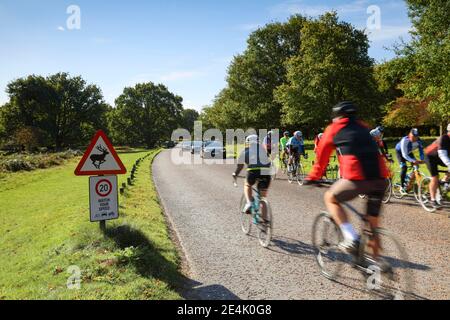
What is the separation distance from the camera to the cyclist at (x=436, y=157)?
8.52 meters

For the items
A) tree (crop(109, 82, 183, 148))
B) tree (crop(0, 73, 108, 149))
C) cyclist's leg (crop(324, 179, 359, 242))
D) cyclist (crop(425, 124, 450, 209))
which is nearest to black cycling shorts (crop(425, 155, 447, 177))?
cyclist (crop(425, 124, 450, 209))

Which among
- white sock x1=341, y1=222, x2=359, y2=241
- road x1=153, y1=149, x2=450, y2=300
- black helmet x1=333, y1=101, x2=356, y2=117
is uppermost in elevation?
black helmet x1=333, y1=101, x2=356, y2=117

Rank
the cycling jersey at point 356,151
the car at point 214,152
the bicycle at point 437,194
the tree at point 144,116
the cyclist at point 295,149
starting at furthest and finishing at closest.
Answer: the tree at point 144,116 < the car at point 214,152 < the cyclist at point 295,149 < the bicycle at point 437,194 < the cycling jersey at point 356,151

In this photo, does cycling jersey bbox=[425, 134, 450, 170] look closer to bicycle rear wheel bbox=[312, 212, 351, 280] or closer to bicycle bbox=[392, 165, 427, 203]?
bicycle bbox=[392, 165, 427, 203]

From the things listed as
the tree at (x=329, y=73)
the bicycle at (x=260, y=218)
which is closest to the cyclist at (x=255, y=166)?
the bicycle at (x=260, y=218)

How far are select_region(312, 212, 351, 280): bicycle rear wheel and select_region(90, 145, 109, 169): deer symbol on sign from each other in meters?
3.96

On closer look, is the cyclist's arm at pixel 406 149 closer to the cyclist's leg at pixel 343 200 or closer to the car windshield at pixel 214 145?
the cyclist's leg at pixel 343 200

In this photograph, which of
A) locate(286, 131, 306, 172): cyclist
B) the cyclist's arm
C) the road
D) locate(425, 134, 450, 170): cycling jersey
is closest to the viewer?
the road

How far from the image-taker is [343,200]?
4828mm

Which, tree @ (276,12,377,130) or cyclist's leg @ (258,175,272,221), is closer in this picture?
cyclist's leg @ (258,175,272,221)

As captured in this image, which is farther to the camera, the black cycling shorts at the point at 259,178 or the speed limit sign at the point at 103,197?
the black cycling shorts at the point at 259,178

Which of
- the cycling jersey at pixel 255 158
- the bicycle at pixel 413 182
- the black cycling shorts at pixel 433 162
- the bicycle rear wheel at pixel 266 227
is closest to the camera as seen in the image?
the bicycle rear wheel at pixel 266 227

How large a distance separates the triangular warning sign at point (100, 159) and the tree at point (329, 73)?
2883 cm

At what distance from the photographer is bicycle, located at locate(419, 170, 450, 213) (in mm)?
9297
